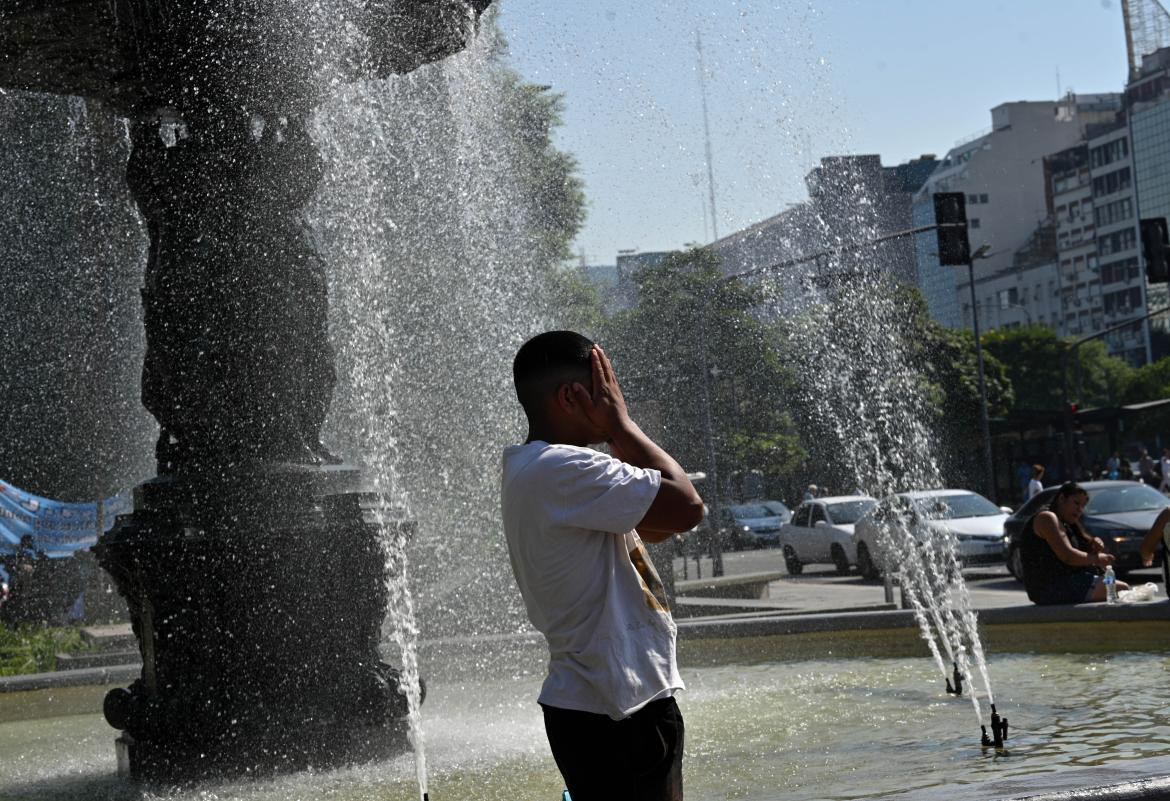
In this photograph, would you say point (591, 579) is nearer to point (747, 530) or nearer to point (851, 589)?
point (851, 589)

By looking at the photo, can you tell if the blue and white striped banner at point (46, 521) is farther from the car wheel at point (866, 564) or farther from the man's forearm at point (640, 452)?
the man's forearm at point (640, 452)

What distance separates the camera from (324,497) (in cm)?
641

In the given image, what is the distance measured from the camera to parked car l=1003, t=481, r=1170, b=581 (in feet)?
58.1

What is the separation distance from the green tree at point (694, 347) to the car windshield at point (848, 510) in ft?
34.7

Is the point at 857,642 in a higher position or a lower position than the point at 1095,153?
lower

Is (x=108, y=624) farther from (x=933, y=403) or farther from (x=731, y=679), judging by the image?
(x=933, y=403)

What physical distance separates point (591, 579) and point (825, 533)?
2363 centimetres

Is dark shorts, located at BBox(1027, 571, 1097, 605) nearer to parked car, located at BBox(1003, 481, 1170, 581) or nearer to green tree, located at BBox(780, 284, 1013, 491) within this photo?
parked car, located at BBox(1003, 481, 1170, 581)

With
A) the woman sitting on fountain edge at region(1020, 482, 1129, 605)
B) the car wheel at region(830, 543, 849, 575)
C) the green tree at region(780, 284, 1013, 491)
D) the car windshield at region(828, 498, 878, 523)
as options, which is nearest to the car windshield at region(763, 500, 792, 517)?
the green tree at region(780, 284, 1013, 491)

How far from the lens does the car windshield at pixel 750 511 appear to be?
1626 inches

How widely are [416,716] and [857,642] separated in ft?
14.2

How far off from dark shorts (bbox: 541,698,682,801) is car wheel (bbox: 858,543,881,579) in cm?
2101

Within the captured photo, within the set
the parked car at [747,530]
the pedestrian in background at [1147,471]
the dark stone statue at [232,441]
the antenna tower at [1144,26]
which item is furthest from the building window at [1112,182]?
the dark stone statue at [232,441]

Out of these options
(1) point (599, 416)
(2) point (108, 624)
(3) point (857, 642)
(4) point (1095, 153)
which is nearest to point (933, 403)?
(2) point (108, 624)
